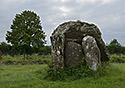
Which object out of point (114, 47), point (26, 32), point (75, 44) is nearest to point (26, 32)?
point (26, 32)

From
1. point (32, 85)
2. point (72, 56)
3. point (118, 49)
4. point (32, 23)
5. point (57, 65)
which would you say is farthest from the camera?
point (118, 49)

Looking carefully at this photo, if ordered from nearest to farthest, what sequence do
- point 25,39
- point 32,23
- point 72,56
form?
1. point 72,56
2. point 25,39
3. point 32,23

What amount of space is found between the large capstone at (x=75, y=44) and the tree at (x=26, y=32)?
15.1 metres

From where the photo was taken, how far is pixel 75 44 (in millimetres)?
9523

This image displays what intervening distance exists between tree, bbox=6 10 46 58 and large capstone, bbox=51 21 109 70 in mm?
15133

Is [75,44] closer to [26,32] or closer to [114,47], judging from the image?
[26,32]

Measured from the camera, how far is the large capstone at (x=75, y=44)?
871 cm

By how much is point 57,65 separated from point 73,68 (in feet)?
3.08

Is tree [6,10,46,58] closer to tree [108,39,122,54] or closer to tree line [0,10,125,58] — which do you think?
tree line [0,10,125,58]

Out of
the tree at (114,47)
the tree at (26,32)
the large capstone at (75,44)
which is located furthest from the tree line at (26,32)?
the tree at (114,47)

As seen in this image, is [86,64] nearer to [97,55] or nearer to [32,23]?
[97,55]

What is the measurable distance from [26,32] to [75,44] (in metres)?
16.5

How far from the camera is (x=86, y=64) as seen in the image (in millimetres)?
8750

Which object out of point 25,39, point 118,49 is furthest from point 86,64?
point 118,49
